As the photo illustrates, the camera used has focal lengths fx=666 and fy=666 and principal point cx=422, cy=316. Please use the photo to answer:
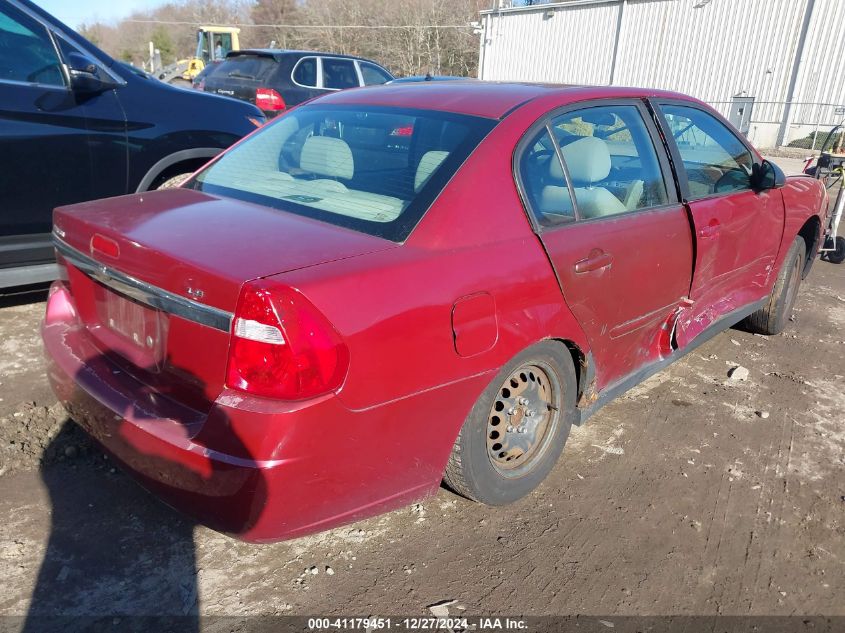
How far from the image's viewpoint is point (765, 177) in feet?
12.8

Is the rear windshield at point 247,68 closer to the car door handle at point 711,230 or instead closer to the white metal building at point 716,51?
the car door handle at point 711,230

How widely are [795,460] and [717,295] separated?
0.98 metres

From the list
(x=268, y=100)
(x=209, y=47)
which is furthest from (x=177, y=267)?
(x=209, y=47)

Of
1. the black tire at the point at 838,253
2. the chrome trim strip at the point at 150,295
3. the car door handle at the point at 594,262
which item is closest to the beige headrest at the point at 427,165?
the car door handle at the point at 594,262

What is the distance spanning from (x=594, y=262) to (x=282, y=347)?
145 centimetres

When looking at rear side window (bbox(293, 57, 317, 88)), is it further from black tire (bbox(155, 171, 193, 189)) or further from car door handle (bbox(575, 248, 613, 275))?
car door handle (bbox(575, 248, 613, 275))

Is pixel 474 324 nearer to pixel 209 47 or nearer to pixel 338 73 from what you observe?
pixel 338 73

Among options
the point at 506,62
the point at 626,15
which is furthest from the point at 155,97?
the point at 506,62

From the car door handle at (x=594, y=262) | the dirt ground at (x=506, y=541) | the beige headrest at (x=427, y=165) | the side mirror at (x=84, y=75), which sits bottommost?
the dirt ground at (x=506, y=541)

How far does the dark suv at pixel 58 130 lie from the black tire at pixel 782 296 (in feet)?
14.1

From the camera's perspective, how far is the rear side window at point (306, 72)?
10.9m

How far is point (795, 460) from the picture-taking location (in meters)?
3.33

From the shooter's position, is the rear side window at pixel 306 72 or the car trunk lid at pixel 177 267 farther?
the rear side window at pixel 306 72

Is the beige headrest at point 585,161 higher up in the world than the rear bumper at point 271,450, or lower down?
higher up
